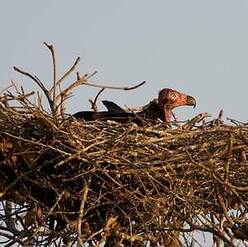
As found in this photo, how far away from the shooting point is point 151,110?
276 inches

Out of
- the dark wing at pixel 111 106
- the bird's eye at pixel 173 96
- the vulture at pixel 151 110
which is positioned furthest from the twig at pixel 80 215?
the bird's eye at pixel 173 96

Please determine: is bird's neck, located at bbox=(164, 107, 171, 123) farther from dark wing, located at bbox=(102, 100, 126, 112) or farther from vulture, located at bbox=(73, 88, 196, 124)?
dark wing, located at bbox=(102, 100, 126, 112)

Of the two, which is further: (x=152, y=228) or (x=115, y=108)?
(x=115, y=108)

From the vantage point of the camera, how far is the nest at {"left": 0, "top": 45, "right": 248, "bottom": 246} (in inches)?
211

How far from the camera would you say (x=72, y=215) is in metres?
5.71

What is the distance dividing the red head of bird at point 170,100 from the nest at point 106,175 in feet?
5.11

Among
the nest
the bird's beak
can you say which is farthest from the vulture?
the nest

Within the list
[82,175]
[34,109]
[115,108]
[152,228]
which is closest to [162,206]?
[152,228]

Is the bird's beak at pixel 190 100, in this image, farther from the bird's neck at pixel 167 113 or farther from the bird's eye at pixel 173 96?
the bird's neck at pixel 167 113

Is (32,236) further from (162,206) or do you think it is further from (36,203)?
(162,206)

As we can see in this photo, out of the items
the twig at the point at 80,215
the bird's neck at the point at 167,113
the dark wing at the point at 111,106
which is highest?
the dark wing at the point at 111,106

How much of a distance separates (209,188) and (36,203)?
1035 mm

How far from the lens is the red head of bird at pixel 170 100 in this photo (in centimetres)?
728

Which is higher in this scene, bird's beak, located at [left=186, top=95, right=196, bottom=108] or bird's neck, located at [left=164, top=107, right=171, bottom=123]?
bird's beak, located at [left=186, top=95, right=196, bottom=108]
